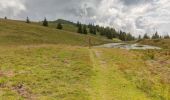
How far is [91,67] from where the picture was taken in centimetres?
3394

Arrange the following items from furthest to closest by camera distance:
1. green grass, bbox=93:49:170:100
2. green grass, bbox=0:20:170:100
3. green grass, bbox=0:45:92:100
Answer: green grass, bbox=93:49:170:100 → green grass, bbox=0:20:170:100 → green grass, bbox=0:45:92:100

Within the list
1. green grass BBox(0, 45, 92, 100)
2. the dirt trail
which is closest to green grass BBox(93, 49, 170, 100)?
the dirt trail

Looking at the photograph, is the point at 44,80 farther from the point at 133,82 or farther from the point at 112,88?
the point at 133,82

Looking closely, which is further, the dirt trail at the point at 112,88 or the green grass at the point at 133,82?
the green grass at the point at 133,82

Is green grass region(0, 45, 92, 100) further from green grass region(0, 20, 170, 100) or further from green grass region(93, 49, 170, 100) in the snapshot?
green grass region(93, 49, 170, 100)

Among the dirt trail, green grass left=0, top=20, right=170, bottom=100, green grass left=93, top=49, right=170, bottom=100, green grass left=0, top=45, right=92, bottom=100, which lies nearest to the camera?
the dirt trail

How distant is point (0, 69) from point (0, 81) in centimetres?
633

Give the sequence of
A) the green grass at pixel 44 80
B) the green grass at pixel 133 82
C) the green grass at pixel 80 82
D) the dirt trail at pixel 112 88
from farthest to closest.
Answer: the green grass at pixel 133 82 < the green grass at pixel 80 82 < the green grass at pixel 44 80 < the dirt trail at pixel 112 88

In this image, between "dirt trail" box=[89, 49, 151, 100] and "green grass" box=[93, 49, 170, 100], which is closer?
"dirt trail" box=[89, 49, 151, 100]

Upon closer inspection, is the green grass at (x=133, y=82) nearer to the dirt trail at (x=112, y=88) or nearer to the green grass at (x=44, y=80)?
the dirt trail at (x=112, y=88)

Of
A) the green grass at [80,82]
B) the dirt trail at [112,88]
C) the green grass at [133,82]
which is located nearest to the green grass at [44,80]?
the green grass at [80,82]

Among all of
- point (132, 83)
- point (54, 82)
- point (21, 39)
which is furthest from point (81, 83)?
point (21, 39)

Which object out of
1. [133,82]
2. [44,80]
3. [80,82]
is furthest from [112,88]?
[44,80]

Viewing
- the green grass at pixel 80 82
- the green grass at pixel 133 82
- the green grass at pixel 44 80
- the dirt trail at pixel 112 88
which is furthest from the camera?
the green grass at pixel 133 82
